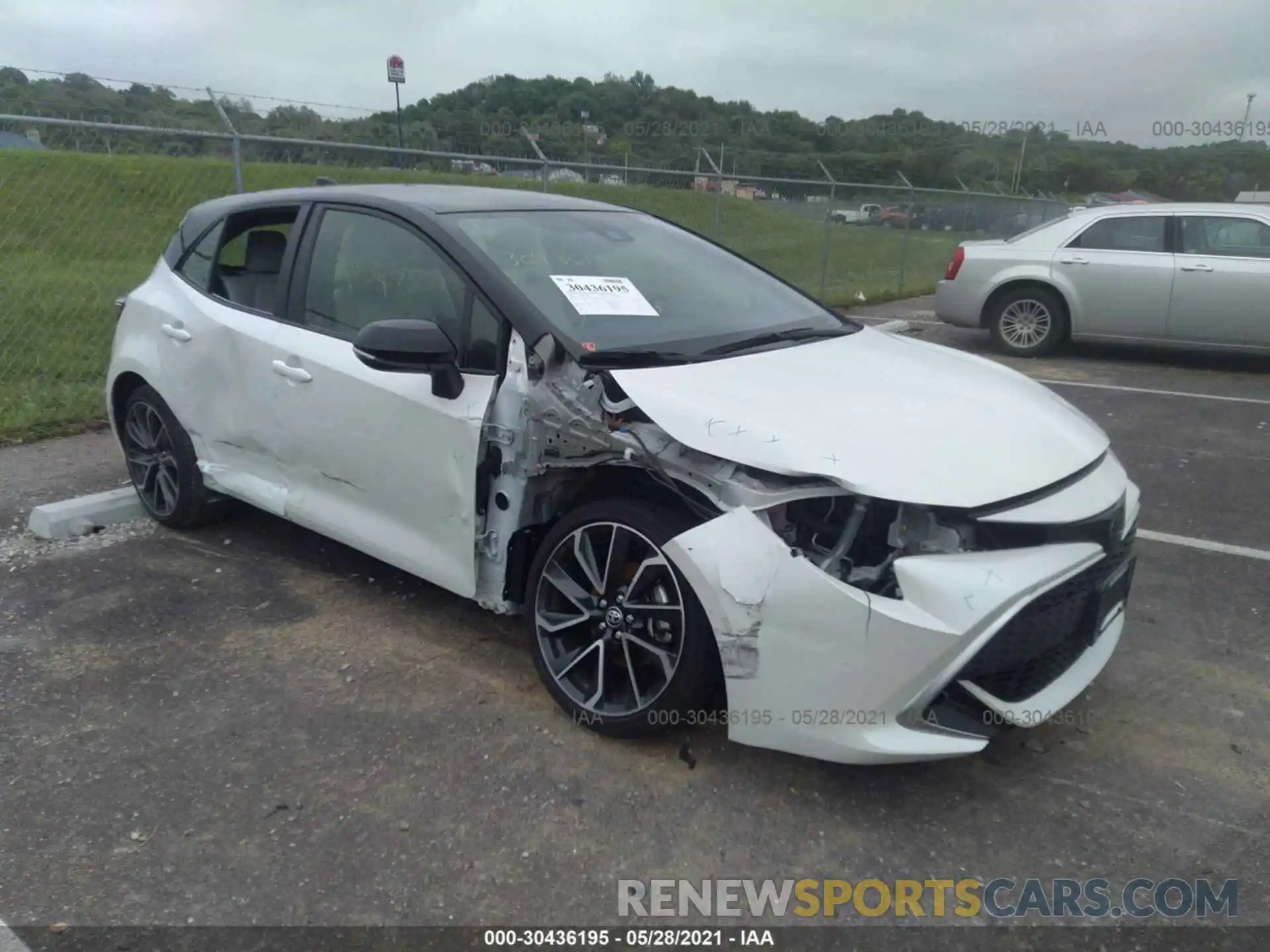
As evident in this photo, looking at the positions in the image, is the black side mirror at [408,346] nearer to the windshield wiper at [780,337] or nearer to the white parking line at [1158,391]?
the windshield wiper at [780,337]

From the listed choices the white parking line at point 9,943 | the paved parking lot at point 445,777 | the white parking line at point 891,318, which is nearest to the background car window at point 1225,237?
the white parking line at point 891,318

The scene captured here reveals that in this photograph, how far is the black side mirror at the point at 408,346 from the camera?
119 inches

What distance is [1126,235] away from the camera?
365 inches

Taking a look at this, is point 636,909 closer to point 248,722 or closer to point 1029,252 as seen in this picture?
point 248,722

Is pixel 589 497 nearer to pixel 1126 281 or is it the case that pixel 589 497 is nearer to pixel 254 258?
pixel 254 258

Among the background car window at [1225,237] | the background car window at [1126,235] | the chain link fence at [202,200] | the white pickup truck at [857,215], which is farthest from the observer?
the white pickup truck at [857,215]

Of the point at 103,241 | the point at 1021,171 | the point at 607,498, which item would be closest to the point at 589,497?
the point at 607,498

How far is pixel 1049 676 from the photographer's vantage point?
276 centimetres

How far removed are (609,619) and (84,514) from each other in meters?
3.02

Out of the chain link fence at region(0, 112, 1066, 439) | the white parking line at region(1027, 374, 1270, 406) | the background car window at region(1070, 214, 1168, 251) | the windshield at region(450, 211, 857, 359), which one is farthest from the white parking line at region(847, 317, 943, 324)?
the windshield at region(450, 211, 857, 359)

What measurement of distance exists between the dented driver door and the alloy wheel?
3.10 feet

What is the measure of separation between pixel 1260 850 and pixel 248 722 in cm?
295

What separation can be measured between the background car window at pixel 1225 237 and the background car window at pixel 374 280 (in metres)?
8.13

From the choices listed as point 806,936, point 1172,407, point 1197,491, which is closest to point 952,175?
point 1172,407
